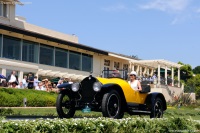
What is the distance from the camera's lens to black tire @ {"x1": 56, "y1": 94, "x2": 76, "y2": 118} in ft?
36.3

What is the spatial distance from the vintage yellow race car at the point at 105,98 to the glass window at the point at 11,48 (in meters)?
21.0

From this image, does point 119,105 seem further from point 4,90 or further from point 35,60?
point 35,60

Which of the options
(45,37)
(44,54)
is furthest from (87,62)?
(45,37)

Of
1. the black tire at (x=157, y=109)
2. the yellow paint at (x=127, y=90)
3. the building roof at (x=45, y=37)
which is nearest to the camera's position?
the yellow paint at (x=127, y=90)

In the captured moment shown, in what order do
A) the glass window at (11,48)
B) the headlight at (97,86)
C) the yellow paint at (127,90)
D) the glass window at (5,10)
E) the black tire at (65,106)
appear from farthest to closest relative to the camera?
1. the glass window at (5,10)
2. the glass window at (11,48)
3. the black tire at (65,106)
4. the yellow paint at (127,90)
5. the headlight at (97,86)

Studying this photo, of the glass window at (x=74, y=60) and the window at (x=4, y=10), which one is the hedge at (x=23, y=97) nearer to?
the window at (x=4, y=10)

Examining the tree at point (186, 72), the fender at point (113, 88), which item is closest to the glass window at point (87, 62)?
the fender at point (113, 88)

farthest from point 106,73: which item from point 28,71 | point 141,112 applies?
point 28,71

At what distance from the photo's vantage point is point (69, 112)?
37.3 ft

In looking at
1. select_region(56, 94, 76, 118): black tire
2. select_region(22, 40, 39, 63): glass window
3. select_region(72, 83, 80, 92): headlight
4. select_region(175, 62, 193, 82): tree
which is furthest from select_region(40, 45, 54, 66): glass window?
select_region(175, 62, 193, 82): tree

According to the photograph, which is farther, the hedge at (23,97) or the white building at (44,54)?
the white building at (44,54)

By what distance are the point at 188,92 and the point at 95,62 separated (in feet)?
34.4

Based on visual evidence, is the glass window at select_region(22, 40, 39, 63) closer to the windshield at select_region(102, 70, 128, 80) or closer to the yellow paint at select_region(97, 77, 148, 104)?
the windshield at select_region(102, 70, 128, 80)

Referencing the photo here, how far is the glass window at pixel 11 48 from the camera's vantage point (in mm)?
31484
